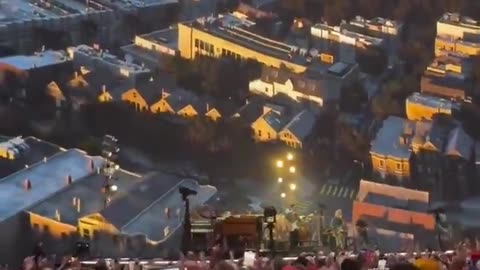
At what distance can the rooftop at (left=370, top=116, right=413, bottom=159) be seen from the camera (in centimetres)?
1023

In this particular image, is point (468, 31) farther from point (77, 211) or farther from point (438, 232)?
point (77, 211)

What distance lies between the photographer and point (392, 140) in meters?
10.2

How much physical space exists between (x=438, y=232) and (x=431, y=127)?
1.11m

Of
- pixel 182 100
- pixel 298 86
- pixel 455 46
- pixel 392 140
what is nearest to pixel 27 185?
pixel 182 100

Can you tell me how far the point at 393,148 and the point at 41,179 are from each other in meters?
3.64

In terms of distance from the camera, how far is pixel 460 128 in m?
10.5

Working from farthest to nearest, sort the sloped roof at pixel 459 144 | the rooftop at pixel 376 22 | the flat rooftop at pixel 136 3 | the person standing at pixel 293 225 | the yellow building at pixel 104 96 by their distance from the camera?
the rooftop at pixel 376 22
the flat rooftop at pixel 136 3
the sloped roof at pixel 459 144
the yellow building at pixel 104 96
the person standing at pixel 293 225

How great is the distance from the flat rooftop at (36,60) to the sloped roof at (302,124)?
8.03 ft

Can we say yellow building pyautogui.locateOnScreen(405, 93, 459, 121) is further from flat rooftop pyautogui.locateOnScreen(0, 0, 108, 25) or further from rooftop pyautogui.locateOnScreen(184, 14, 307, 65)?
flat rooftop pyautogui.locateOnScreen(0, 0, 108, 25)

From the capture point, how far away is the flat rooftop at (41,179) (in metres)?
9.56

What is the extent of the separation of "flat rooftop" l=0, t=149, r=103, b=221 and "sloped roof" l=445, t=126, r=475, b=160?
3.71 m

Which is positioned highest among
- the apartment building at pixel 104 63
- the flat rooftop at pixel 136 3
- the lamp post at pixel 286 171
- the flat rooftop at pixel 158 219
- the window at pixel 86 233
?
the flat rooftop at pixel 136 3

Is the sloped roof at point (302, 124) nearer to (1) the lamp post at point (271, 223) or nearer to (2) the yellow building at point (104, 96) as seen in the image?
(1) the lamp post at point (271, 223)

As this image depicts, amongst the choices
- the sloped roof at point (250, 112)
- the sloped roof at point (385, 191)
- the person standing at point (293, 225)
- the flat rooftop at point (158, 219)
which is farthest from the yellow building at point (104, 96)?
the sloped roof at point (385, 191)
